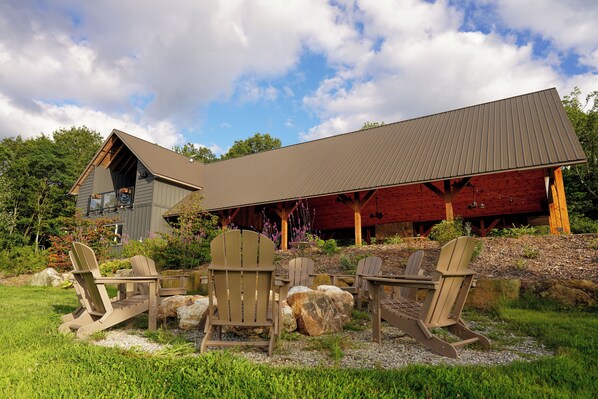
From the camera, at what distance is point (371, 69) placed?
42.4 feet

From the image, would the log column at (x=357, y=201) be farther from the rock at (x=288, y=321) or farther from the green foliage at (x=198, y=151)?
the green foliage at (x=198, y=151)

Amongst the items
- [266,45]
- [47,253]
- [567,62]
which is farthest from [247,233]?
[567,62]

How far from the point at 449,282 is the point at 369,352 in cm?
95

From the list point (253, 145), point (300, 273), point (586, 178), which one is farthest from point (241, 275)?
point (253, 145)

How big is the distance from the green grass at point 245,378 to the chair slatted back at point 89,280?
73 cm

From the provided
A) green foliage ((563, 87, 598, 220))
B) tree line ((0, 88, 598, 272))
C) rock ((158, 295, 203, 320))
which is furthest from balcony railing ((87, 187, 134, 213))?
green foliage ((563, 87, 598, 220))

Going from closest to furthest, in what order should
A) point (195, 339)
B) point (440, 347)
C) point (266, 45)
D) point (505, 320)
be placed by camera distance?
point (440, 347), point (195, 339), point (505, 320), point (266, 45)

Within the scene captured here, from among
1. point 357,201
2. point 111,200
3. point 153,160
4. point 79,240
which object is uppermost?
point 153,160

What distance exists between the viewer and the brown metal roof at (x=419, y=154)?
9.44 meters

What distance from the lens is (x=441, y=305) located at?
3.24 m

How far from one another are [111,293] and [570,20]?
15.4m

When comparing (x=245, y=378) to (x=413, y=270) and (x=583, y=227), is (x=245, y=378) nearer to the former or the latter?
(x=413, y=270)

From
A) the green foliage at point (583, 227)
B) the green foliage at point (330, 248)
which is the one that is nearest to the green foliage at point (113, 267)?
the green foliage at point (330, 248)

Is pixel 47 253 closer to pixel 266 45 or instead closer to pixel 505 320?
pixel 266 45
